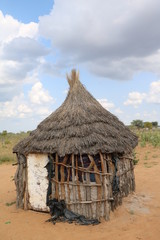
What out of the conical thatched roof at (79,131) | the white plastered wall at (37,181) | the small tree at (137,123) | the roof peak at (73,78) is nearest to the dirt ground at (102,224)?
the white plastered wall at (37,181)

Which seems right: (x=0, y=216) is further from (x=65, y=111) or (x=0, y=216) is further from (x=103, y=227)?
(x=65, y=111)

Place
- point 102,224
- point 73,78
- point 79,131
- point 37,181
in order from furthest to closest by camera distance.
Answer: point 73,78 → point 37,181 → point 79,131 → point 102,224

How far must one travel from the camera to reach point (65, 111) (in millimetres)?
7957

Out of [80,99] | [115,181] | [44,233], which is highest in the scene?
[80,99]

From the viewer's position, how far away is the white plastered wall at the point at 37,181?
7432 mm

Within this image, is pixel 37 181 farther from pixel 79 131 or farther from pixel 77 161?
pixel 79 131

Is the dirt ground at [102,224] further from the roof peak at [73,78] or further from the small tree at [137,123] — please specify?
the small tree at [137,123]

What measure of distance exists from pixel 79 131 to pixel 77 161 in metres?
0.86

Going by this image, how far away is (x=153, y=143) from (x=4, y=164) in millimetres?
11315

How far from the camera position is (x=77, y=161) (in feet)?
22.8

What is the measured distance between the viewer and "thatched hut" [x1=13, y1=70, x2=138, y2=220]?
22.1ft

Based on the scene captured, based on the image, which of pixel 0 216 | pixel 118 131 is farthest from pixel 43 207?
pixel 118 131

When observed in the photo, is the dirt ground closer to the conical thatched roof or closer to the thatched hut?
the thatched hut

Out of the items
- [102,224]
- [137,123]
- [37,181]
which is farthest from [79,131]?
[137,123]
